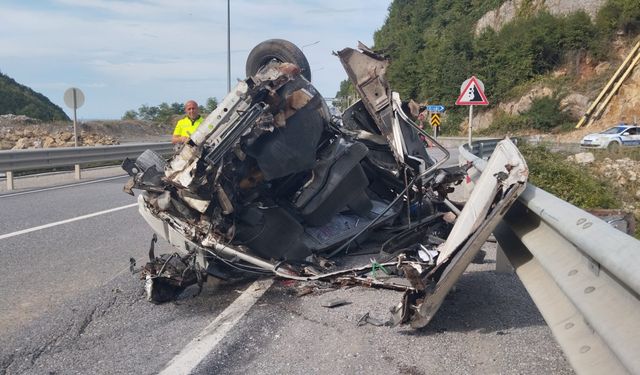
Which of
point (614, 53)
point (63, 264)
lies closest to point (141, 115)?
point (614, 53)

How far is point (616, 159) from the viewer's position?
1862cm

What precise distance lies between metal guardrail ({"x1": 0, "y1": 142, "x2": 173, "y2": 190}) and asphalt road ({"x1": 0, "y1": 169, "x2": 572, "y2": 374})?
9.06 meters

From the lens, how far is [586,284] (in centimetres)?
233

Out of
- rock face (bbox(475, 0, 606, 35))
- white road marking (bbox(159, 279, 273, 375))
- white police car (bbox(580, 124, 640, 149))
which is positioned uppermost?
rock face (bbox(475, 0, 606, 35))

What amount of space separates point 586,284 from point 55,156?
15.3 metres

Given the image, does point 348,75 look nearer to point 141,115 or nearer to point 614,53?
point 614,53

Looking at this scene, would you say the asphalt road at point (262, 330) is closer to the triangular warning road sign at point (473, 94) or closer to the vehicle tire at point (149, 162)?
the vehicle tire at point (149, 162)

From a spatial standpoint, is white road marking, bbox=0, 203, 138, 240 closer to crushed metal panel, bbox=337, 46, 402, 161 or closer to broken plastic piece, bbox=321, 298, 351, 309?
crushed metal panel, bbox=337, 46, 402, 161

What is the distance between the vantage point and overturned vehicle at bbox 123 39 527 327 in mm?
4426

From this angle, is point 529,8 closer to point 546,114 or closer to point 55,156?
point 546,114

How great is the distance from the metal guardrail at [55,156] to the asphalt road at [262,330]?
9.06 m

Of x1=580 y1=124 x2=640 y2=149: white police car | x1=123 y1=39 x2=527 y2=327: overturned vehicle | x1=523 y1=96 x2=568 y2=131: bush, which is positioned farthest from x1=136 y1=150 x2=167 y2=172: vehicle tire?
x1=523 y1=96 x2=568 y2=131: bush

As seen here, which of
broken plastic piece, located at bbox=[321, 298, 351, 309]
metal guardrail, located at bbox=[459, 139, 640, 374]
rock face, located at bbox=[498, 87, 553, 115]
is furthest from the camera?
rock face, located at bbox=[498, 87, 553, 115]

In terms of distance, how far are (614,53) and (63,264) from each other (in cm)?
3930
